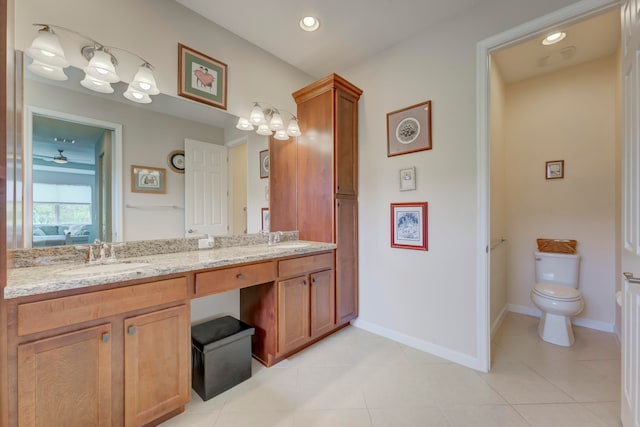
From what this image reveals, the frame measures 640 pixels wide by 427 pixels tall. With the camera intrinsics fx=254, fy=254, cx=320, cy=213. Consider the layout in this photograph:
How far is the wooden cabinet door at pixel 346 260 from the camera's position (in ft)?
7.86

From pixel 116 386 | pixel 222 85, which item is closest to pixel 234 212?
pixel 222 85

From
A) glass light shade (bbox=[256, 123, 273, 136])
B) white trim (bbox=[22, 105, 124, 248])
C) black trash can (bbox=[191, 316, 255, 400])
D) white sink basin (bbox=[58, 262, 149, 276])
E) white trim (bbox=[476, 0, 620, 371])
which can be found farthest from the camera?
glass light shade (bbox=[256, 123, 273, 136])

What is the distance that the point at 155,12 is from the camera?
70.3 inches

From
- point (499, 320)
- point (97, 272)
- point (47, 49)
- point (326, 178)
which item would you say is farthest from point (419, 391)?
point (47, 49)

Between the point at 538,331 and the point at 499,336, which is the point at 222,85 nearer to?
the point at 499,336

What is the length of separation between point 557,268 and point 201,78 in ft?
12.3

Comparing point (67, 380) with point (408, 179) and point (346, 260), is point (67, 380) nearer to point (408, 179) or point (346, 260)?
point (346, 260)

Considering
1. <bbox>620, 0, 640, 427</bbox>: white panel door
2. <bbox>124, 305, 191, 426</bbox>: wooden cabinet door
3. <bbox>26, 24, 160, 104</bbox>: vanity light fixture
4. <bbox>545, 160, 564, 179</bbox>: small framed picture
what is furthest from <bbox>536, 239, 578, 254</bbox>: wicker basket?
<bbox>26, 24, 160, 104</bbox>: vanity light fixture

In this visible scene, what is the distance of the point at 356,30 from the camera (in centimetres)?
218

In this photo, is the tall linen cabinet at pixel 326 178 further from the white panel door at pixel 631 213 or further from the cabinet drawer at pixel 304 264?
the white panel door at pixel 631 213

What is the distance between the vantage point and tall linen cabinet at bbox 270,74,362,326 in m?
2.37

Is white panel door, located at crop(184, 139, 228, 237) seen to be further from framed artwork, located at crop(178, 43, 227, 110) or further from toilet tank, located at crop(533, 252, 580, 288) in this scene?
toilet tank, located at crop(533, 252, 580, 288)

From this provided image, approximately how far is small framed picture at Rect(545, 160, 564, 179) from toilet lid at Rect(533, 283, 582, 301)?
1161 mm

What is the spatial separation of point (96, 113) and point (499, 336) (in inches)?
144
